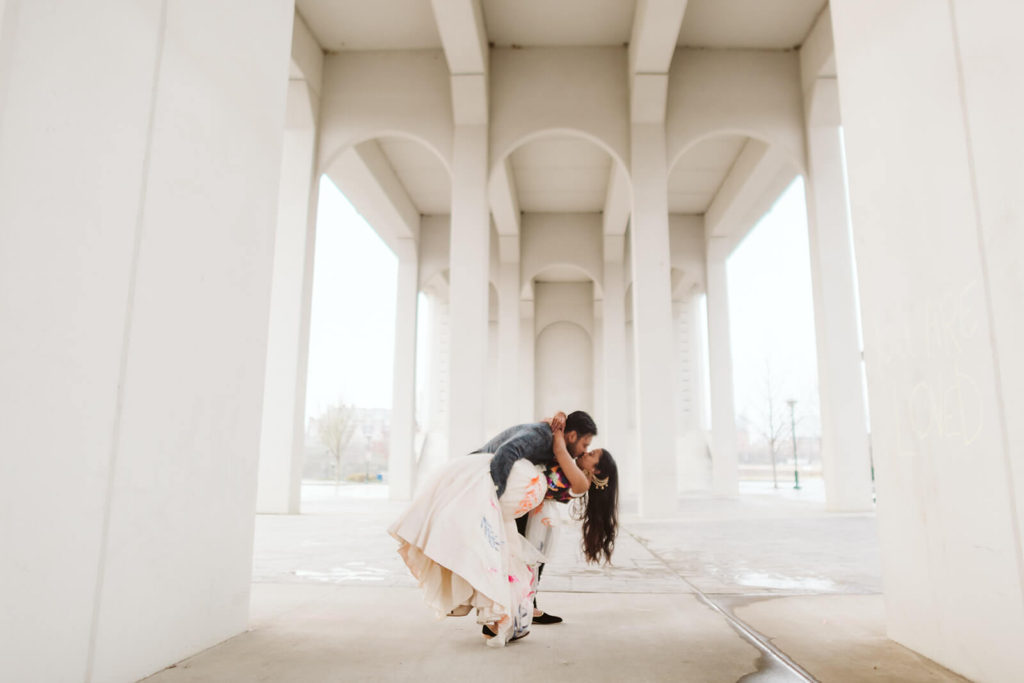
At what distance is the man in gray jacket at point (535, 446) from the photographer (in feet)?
11.6

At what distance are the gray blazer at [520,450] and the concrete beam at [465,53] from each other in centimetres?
832

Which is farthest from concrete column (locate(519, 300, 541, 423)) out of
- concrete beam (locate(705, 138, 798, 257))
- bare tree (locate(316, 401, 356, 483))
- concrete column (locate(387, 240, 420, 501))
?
bare tree (locate(316, 401, 356, 483))

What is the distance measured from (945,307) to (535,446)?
2142 mm

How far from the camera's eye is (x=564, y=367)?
2664cm

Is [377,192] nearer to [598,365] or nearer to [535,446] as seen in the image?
[598,365]

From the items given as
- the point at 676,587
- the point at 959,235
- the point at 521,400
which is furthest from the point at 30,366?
the point at 521,400

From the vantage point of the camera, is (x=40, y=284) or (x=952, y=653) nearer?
(x=40, y=284)

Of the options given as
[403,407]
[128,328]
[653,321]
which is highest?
[653,321]

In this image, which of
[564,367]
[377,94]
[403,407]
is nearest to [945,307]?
[377,94]

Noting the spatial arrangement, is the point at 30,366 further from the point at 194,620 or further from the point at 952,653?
the point at 952,653

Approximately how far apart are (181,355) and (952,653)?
3.91 meters

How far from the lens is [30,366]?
2.27 m

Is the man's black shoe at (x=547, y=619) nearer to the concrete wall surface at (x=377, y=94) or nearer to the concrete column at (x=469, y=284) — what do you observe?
the concrete column at (x=469, y=284)

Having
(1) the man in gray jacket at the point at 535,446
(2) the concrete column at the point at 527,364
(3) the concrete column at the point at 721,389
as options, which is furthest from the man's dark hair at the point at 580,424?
(2) the concrete column at the point at 527,364
